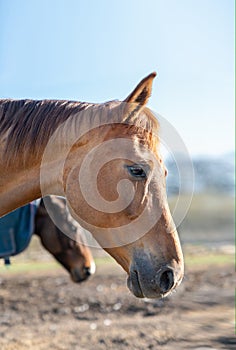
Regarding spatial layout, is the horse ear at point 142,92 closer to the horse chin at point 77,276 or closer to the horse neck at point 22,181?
the horse neck at point 22,181

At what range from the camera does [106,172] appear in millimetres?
3051

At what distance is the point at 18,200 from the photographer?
131 inches

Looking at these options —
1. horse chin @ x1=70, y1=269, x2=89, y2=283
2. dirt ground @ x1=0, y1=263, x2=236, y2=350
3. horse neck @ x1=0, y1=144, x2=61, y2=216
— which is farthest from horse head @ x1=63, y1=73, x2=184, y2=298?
horse chin @ x1=70, y1=269, x2=89, y2=283

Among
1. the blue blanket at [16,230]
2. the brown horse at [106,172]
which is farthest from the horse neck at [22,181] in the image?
the blue blanket at [16,230]

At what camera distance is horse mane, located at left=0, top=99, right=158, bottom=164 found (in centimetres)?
315

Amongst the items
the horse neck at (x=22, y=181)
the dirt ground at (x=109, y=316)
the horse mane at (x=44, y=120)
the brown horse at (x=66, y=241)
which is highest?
the horse mane at (x=44, y=120)

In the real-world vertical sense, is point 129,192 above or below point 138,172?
below

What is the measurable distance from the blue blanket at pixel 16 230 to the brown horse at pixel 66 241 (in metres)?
0.33

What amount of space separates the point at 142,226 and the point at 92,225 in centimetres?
29

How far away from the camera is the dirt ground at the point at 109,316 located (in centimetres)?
621

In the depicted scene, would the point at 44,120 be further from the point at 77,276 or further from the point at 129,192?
the point at 77,276

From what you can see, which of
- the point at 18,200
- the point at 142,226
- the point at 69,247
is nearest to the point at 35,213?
the point at 69,247

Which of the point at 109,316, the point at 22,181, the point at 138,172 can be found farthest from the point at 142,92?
the point at 109,316

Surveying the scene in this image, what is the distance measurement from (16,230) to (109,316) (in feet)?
6.24
